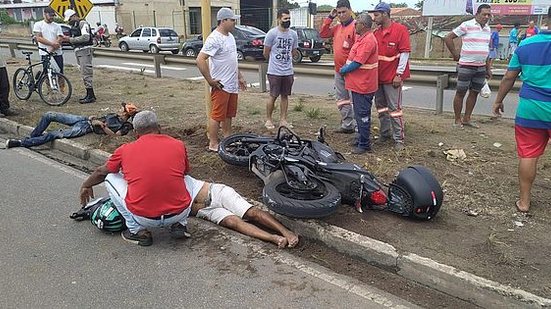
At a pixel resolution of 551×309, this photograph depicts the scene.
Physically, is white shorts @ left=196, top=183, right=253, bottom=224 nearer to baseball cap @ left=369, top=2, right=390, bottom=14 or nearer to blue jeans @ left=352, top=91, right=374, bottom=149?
blue jeans @ left=352, top=91, right=374, bottom=149

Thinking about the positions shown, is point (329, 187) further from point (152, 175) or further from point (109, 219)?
point (109, 219)

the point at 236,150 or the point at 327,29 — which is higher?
the point at 327,29

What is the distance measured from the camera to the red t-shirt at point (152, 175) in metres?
3.92

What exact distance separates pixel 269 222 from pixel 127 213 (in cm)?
125

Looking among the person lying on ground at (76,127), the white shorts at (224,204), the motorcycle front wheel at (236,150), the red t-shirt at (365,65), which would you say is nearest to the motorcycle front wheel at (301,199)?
the white shorts at (224,204)

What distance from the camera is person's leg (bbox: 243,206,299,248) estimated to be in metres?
4.13

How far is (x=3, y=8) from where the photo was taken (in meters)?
65.6

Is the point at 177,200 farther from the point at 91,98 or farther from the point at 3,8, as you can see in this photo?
the point at 3,8

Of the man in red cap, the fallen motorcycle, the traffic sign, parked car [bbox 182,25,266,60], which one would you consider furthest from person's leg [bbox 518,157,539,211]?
parked car [bbox 182,25,266,60]

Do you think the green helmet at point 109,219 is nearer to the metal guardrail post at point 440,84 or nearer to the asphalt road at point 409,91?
the metal guardrail post at point 440,84

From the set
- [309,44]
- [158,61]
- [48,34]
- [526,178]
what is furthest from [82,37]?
[309,44]

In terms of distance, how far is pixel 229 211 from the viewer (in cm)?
450

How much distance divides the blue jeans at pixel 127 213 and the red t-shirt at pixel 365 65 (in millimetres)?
2877

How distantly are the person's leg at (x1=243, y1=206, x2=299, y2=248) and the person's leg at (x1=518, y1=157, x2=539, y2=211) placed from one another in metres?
2.20
